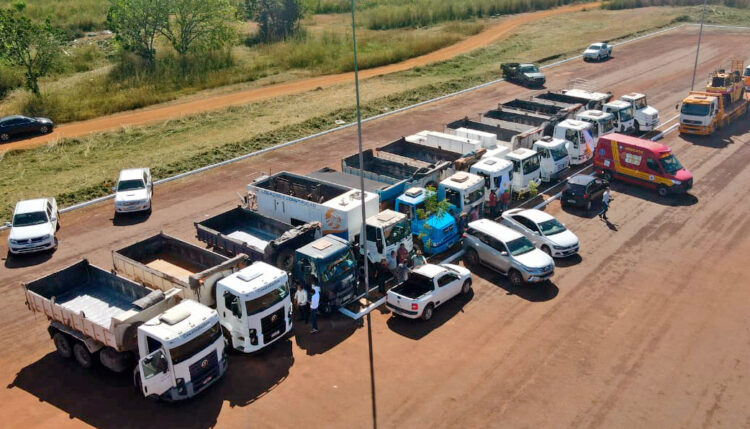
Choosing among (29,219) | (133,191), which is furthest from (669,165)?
(29,219)

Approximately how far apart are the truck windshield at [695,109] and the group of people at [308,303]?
30167 millimetres

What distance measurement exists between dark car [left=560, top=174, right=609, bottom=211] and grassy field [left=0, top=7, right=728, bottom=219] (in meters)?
18.7

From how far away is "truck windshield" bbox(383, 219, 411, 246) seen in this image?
23.8m

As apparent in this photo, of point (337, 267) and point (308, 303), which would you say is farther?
point (337, 267)

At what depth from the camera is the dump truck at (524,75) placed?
5341cm

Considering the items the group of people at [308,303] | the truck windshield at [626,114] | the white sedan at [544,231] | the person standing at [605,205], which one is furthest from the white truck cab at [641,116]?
the group of people at [308,303]

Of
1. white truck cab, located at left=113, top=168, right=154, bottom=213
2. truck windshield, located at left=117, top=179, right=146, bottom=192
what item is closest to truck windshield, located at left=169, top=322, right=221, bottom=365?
white truck cab, located at left=113, top=168, right=154, bottom=213

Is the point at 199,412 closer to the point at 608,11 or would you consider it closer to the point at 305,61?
the point at 305,61

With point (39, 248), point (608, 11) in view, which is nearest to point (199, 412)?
point (39, 248)

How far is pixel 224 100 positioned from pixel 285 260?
32.5 metres

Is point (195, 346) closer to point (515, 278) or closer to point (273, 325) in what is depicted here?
point (273, 325)

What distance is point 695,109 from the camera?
40.4 m

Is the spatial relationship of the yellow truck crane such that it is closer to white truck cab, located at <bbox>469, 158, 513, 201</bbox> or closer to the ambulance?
the ambulance

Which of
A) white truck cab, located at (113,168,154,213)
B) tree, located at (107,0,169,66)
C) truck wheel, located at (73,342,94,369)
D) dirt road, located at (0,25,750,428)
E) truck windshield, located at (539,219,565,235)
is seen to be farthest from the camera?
tree, located at (107,0,169,66)
